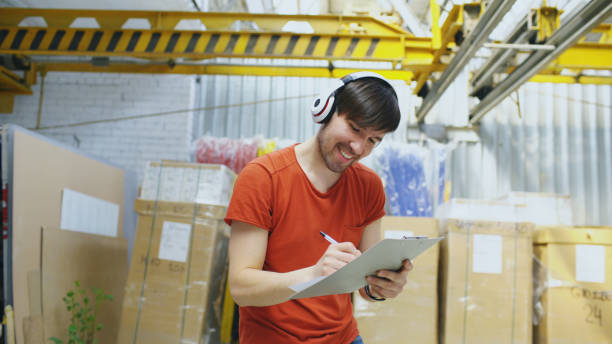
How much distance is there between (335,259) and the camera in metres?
1.24

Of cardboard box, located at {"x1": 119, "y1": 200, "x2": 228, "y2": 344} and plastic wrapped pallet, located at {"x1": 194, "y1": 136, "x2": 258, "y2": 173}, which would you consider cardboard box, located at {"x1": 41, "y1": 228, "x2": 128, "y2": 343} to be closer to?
cardboard box, located at {"x1": 119, "y1": 200, "x2": 228, "y2": 344}

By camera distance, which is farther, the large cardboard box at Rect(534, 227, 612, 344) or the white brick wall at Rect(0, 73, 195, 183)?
the white brick wall at Rect(0, 73, 195, 183)

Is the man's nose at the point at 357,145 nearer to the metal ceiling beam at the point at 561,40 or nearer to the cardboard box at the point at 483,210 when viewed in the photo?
the metal ceiling beam at the point at 561,40

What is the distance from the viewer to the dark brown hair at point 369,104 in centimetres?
147

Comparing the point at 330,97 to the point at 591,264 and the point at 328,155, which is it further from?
the point at 591,264

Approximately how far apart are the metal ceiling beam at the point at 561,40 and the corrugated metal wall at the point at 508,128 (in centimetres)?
120

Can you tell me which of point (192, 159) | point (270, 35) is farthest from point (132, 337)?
point (270, 35)

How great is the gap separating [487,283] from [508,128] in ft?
8.60

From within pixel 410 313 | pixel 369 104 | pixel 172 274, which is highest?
pixel 369 104

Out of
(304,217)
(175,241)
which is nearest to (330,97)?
(304,217)

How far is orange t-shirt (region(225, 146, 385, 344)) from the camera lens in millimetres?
1492

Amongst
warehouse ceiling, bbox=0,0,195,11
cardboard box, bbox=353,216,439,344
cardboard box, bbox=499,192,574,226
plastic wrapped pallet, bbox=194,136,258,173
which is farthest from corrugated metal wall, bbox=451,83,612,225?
warehouse ceiling, bbox=0,0,195,11

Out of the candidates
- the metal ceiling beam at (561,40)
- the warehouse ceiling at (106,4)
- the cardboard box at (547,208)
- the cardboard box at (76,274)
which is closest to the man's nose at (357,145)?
the metal ceiling beam at (561,40)

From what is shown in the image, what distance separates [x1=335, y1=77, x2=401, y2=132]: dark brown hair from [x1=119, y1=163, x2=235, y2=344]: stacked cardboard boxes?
231 centimetres
